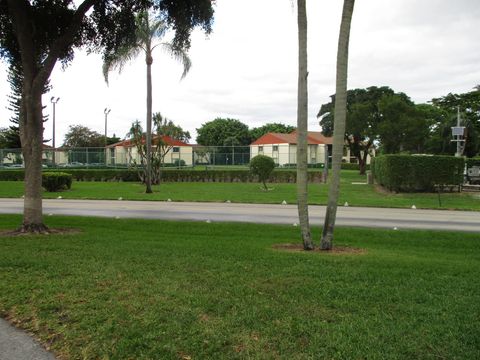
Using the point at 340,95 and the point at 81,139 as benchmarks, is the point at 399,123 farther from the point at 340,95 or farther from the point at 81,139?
the point at 81,139

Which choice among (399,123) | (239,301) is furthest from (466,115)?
Answer: (239,301)

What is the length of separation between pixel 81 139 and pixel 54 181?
66.6 m

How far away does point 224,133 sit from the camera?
98625 millimetres

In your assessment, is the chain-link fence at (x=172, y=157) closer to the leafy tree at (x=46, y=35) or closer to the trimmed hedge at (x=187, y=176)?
the trimmed hedge at (x=187, y=176)

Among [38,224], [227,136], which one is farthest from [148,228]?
[227,136]

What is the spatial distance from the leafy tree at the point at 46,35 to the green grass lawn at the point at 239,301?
2748mm

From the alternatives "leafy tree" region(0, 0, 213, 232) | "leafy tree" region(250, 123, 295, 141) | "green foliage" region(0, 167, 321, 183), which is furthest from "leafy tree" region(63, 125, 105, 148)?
"leafy tree" region(0, 0, 213, 232)

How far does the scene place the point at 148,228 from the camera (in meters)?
12.0

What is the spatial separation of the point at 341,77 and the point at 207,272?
406cm

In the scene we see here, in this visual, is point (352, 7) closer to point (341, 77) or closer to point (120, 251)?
point (341, 77)

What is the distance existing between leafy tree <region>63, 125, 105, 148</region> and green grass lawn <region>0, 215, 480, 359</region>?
85532mm

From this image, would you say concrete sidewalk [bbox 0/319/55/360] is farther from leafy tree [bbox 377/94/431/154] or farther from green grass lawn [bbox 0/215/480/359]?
leafy tree [bbox 377/94/431/154]

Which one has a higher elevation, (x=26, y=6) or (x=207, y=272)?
(x=26, y=6)

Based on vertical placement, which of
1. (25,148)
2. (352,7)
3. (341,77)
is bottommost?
(25,148)
